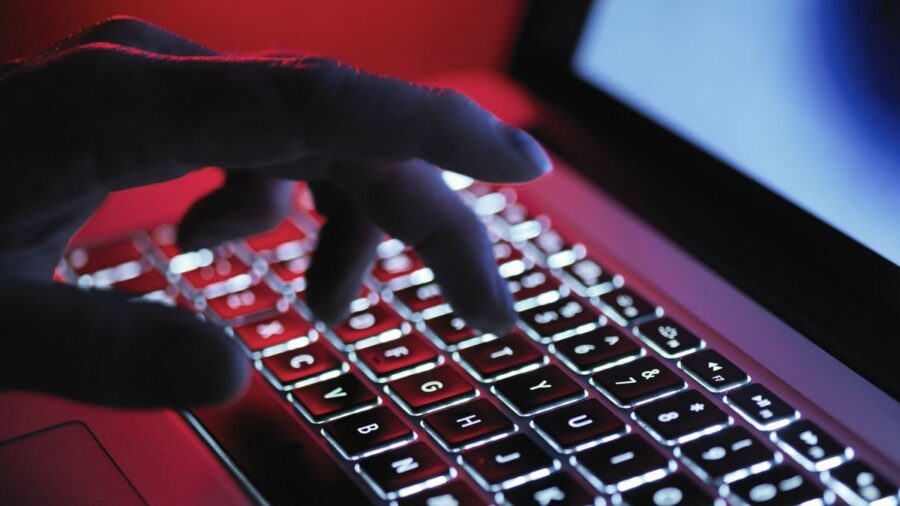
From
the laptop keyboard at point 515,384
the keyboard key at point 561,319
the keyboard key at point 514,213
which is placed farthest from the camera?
the keyboard key at point 514,213

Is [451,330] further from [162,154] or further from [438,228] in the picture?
[162,154]

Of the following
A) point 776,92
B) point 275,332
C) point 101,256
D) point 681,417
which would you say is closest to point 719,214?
point 776,92

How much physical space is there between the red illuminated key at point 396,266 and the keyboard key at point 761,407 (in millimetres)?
212

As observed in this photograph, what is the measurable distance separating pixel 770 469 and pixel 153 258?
1.28 ft

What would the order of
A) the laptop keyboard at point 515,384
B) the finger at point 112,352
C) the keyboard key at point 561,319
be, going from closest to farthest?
the finger at point 112,352 < the laptop keyboard at point 515,384 < the keyboard key at point 561,319

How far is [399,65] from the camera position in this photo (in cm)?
90

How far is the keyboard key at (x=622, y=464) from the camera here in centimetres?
48

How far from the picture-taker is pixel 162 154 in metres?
0.45

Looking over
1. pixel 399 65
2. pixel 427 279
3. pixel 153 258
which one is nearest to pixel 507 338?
pixel 427 279

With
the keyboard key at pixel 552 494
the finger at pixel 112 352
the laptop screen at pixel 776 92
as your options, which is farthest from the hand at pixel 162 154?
the laptop screen at pixel 776 92

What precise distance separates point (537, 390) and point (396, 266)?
0.15 m

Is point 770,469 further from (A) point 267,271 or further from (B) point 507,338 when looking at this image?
(A) point 267,271

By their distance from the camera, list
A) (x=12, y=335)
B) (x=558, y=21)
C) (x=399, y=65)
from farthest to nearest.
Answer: (x=399, y=65) → (x=558, y=21) → (x=12, y=335)

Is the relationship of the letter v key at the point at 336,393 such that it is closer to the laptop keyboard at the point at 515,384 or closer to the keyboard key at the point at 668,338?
the laptop keyboard at the point at 515,384
